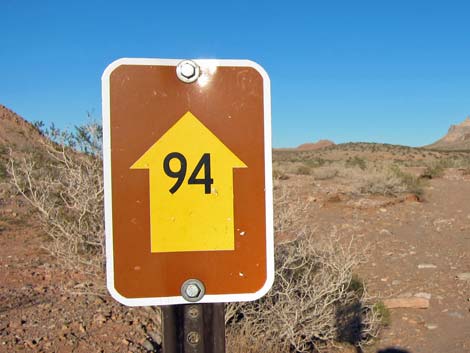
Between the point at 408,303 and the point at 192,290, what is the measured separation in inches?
210

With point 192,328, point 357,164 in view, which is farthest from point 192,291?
point 357,164

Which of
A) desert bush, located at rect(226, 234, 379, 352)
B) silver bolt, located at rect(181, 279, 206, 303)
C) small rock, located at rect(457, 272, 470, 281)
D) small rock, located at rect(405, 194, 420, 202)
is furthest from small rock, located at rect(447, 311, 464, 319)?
small rock, located at rect(405, 194, 420, 202)

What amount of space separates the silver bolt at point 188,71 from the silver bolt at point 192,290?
1.85ft

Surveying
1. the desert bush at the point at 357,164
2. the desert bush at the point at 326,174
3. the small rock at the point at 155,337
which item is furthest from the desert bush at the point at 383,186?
the desert bush at the point at 357,164

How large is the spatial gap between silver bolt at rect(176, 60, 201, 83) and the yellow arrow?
100mm

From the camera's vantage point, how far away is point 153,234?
1.34m

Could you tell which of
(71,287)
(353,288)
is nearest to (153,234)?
(71,287)

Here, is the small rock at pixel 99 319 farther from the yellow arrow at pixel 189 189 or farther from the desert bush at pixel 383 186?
the desert bush at pixel 383 186

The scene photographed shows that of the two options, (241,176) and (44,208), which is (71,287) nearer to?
(44,208)

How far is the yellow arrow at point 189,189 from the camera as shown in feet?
4.41

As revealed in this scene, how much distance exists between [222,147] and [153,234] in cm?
31

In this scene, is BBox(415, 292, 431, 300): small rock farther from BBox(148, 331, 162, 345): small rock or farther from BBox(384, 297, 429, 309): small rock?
BBox(148, 331, 162, 345): small rock

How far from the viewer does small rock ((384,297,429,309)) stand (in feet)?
19.6

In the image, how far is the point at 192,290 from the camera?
4.39 feet
